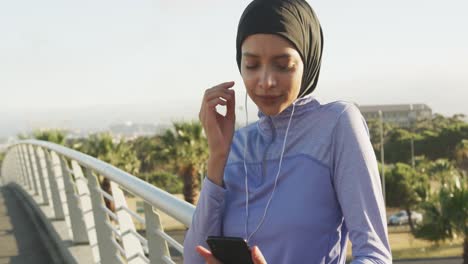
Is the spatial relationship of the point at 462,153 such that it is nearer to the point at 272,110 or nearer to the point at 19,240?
the point at 19,240

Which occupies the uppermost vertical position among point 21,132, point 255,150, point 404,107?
point 255,150

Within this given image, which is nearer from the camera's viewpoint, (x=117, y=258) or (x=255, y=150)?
(x=255, y=150)

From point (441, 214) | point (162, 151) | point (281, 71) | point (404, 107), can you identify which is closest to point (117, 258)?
point (281, 71)

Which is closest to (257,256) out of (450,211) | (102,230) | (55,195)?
(102,230)

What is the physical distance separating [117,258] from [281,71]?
2.89 meters

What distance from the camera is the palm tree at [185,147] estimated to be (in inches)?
1132

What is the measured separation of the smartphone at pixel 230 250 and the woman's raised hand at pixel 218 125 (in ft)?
0.52

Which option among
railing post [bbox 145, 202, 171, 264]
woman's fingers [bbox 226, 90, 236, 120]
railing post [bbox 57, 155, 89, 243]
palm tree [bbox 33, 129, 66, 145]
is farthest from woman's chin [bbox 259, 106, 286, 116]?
Answer: palm tree [bbox 33, 129, 66, 145]

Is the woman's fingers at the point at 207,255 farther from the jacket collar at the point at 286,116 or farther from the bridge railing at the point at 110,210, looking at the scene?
the bridge railing at the point at 110,210

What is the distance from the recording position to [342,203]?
4.16 ft

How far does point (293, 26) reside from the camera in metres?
1.32

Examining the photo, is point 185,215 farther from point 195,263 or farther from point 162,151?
point 162,151

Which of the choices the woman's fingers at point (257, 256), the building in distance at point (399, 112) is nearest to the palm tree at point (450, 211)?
the woman's fingers at point (257, 256)

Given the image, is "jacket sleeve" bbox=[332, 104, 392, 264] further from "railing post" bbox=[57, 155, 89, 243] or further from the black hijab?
"railing post" bbox=[57, 155, 89, 243]
